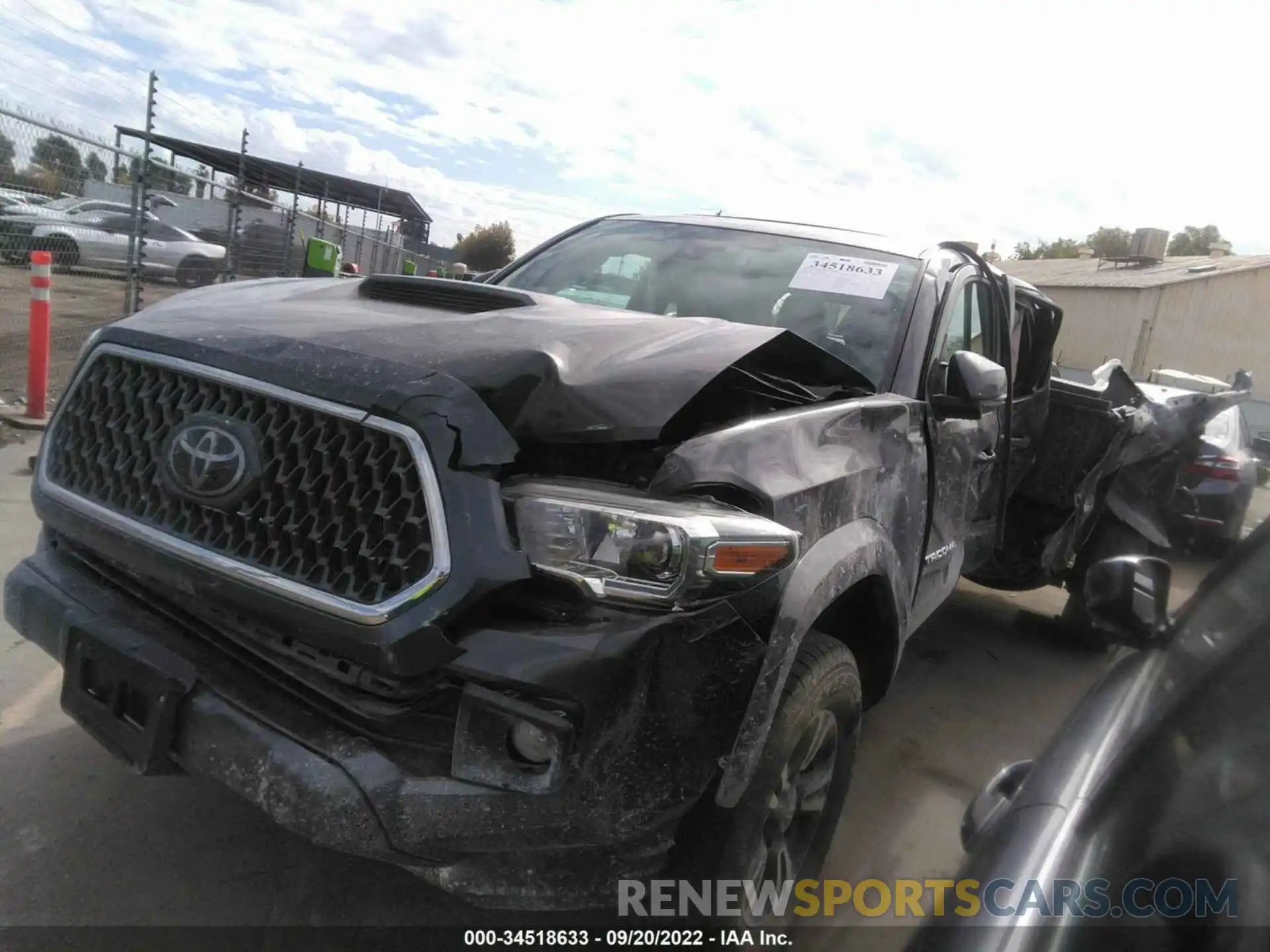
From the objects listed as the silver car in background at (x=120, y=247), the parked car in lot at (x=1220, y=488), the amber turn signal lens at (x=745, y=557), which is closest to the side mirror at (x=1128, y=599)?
the amber turn signal lens at (x=745, y=557)

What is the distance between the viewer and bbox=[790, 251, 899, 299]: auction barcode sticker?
316 centimetres

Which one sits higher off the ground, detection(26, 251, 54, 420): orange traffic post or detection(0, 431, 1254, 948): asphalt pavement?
detection(26, 251, 54, 420): orange traffic post

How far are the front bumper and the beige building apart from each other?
33.8 m

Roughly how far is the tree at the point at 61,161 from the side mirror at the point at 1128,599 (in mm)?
8036

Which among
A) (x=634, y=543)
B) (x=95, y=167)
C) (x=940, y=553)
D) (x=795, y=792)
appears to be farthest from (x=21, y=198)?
(x=795, y=792)

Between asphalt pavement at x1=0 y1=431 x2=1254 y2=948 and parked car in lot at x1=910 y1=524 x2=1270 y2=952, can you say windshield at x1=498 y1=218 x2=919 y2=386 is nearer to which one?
parked car in lot at x1=910 y1=524 x2=1270 y2=952

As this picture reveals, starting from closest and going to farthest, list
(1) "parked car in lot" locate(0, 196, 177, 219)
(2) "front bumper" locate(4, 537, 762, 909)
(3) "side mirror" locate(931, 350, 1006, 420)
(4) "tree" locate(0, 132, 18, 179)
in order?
(2) "front bumper" locate(4, 537, 762, 909) < (3) "side mirror" locate(931, 350, 1006, 420) < (4) "tree" locate(0, 132, 18, 179) < (1) "parked car in lot" locate(0, 196, 177, 219)

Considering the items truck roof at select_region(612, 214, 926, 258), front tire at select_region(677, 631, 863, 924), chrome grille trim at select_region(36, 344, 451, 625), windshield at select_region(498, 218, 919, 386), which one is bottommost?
front tire at select_region(677, 631, 863, 924)

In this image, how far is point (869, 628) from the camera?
2.70m

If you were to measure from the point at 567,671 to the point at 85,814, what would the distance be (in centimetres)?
184

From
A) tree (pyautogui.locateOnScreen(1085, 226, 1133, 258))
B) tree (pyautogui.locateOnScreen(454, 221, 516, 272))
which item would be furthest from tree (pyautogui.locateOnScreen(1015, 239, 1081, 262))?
tree (pyautogui.locateOnScreen(454, 221, 516, 272))

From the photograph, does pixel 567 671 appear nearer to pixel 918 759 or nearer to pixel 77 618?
pixel 77 618

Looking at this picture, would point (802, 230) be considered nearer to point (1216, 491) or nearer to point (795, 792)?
point (795, 792)

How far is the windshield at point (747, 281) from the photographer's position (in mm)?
3088
